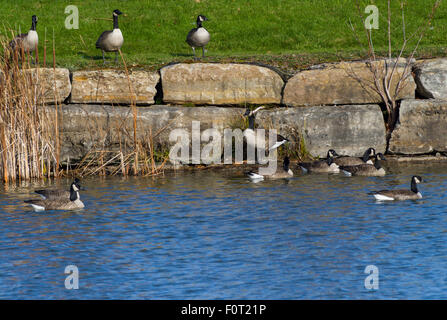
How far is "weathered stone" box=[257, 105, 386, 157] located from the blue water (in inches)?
94.1

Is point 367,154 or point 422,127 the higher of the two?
point 422,127

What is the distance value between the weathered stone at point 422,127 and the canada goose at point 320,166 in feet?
7.02

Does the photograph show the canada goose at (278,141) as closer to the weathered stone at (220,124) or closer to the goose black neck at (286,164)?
the weathered stone at (220,124)

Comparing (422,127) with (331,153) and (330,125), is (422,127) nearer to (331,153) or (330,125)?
(330,125)

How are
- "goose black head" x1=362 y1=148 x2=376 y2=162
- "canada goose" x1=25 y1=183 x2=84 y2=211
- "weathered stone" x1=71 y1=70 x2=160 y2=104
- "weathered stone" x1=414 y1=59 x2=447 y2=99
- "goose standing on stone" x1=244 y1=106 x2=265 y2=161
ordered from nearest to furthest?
"canada goose" x1=25 y1=183 x2=84 y2=211 → "goose black head" x1=362 y1=148 x2=376 y2=162 → "goose standing on stone" x1=244 y1=106 x2=265 y2=161 → "weathered stone" x1=71 y1=70 x2=160 y2=104 → "weathered stone" x1=414 y1=59 x2=447 y2=99

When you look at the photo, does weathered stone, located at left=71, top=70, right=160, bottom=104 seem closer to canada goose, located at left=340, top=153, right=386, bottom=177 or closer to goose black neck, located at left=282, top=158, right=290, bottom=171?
goose black neck, located at left=282, top=158, right=290, bottom=171

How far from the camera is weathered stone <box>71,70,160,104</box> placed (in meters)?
21.4

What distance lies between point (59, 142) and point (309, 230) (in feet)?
27.5

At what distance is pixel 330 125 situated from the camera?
21469mm

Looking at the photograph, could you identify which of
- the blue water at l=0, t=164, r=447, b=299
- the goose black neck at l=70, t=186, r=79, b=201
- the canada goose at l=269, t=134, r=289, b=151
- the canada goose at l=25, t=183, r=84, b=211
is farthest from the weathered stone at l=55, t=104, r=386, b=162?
the canada goose at l=25, t=183, r=84, b=211

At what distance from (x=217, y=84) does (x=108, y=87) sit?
111 inches

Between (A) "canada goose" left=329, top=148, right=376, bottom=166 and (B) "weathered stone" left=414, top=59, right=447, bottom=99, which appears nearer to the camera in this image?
(A) "canada goose" left=329, top=148, right=376, bottom=166

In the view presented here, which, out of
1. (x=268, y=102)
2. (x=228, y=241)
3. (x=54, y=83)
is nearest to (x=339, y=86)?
(x=268, y=102)
